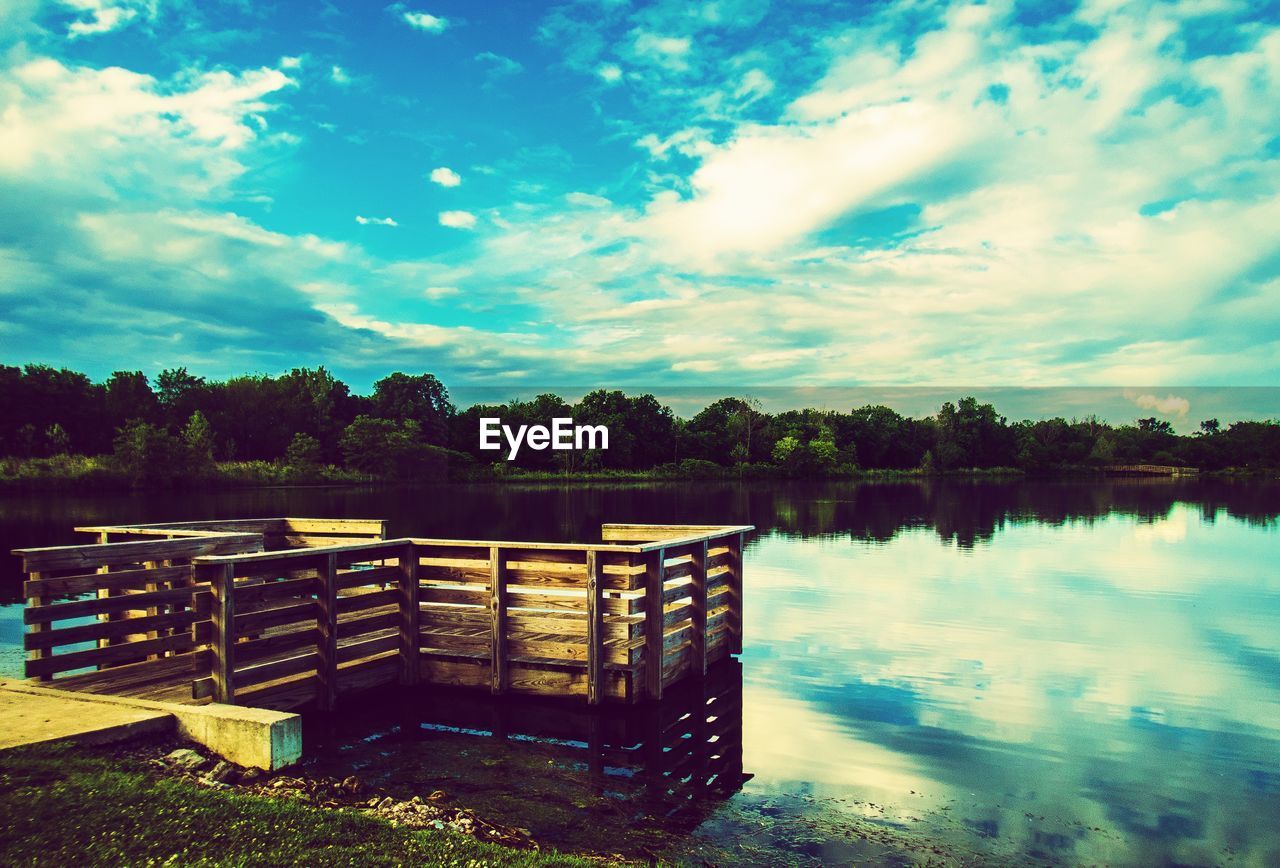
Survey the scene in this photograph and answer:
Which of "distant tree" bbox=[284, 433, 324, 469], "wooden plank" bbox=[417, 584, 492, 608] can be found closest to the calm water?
"wooden plank" bbox=[417, 584, 492, 608]

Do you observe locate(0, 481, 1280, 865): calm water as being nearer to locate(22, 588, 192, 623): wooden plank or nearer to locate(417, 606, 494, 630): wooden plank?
locate(417, 606, 494, 630): wooden plank

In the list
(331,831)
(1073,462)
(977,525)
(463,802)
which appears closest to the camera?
(331,831)

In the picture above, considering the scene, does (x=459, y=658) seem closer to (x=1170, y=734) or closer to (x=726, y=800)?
(x=726, y=800)

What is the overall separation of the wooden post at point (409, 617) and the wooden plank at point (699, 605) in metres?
4.03

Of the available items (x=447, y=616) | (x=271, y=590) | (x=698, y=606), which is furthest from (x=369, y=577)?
(x=698, y=606)

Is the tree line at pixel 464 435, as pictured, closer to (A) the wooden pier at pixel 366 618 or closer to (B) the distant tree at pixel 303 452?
(B) the distant tree at pixel 303 452

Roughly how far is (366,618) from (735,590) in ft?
19.9

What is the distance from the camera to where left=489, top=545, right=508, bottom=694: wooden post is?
11156mm

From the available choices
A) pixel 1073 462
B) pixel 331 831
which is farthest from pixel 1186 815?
pixel 1073 462

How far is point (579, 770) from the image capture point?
889cm

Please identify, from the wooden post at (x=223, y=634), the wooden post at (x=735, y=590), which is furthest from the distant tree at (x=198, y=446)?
the wooden post at (x=223, y=634)

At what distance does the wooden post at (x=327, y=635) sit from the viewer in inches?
413

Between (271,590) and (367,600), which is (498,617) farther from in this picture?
(271,590)

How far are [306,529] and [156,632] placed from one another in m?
2.94
